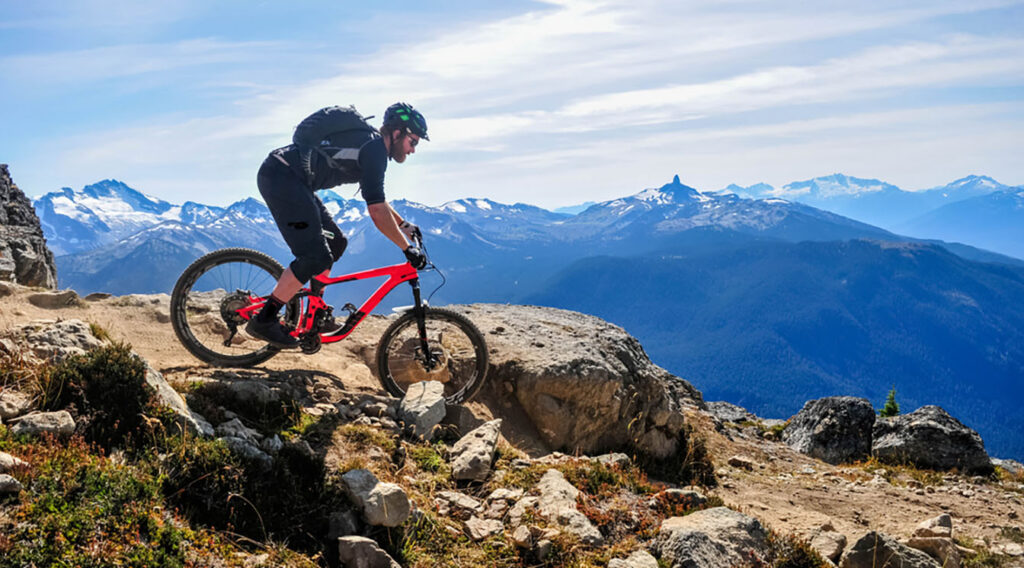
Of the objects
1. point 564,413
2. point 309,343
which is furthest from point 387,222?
point 564,413

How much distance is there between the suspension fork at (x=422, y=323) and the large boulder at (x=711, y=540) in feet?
13.9

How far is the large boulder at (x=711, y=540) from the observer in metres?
6.09

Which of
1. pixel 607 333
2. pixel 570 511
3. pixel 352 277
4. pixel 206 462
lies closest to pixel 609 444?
pixel 607 333

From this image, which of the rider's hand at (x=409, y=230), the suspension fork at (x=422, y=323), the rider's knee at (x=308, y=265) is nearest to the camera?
the rider's knee at (x=308, y=265)

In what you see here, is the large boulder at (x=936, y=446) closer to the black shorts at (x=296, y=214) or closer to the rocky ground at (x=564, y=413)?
the rocky ground at (x=564, y=413)

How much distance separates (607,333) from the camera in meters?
13.5

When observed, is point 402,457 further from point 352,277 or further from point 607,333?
point 607,333

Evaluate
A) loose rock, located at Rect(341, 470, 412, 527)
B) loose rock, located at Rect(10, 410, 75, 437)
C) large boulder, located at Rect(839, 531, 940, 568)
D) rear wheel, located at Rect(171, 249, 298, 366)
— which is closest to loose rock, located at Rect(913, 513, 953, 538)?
large boulder, located at Rect(839, 531, 940, 568)

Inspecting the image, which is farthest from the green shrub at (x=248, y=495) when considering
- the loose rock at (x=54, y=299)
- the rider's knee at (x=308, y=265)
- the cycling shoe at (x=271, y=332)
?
the loose rock at (x=54, y=299)

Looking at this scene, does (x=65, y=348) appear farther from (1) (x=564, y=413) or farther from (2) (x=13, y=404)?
(1) (x=564, y=413)

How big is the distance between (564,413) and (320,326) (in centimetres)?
442

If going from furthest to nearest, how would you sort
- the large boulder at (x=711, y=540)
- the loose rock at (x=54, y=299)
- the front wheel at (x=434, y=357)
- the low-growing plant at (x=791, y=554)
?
the loose rock at (x=54, y=299) → the front wheel at (x=434, y=357) → the low-growing plant at (x=791, y=554) → the large boulder at (x=711, y=540)

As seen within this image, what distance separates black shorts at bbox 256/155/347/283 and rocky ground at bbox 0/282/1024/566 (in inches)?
68.2

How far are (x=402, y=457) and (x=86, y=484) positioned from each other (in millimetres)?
3308
